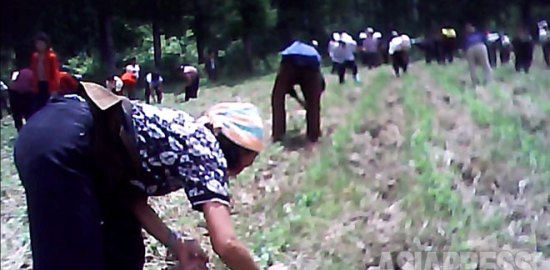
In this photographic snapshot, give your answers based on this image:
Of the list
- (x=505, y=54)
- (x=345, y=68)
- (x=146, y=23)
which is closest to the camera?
(x=146, y=23)

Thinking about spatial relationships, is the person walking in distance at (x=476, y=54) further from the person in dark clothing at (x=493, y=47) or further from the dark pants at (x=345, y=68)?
the dark pants at (x=345, y=68)

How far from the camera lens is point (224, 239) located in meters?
2.07

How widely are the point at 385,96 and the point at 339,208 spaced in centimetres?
507

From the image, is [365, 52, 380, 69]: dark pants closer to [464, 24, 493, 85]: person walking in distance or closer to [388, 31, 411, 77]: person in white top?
[388, 31, 411, 77]: person in white top

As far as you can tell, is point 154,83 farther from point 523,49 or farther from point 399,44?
point 399,44

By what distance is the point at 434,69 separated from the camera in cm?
1344

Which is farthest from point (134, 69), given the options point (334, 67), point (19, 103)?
point (334, 67)

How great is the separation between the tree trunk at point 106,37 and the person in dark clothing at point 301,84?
1.36m

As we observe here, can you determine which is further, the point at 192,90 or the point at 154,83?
the point at 192,90

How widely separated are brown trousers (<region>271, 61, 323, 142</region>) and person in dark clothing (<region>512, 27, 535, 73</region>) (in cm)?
206

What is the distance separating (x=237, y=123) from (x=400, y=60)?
40.4 ft

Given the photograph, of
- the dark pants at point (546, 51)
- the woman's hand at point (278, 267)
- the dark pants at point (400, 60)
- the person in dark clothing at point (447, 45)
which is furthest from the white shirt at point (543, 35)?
the woman's hand at point (278, 267)

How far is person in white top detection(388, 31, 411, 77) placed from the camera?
559 inches

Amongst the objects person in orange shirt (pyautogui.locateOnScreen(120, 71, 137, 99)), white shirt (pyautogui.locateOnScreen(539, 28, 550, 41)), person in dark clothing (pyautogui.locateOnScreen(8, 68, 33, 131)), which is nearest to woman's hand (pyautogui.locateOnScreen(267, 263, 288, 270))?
person in orange shirt (pyautogui.locateOnScreen(120, 71, 137, 99))
